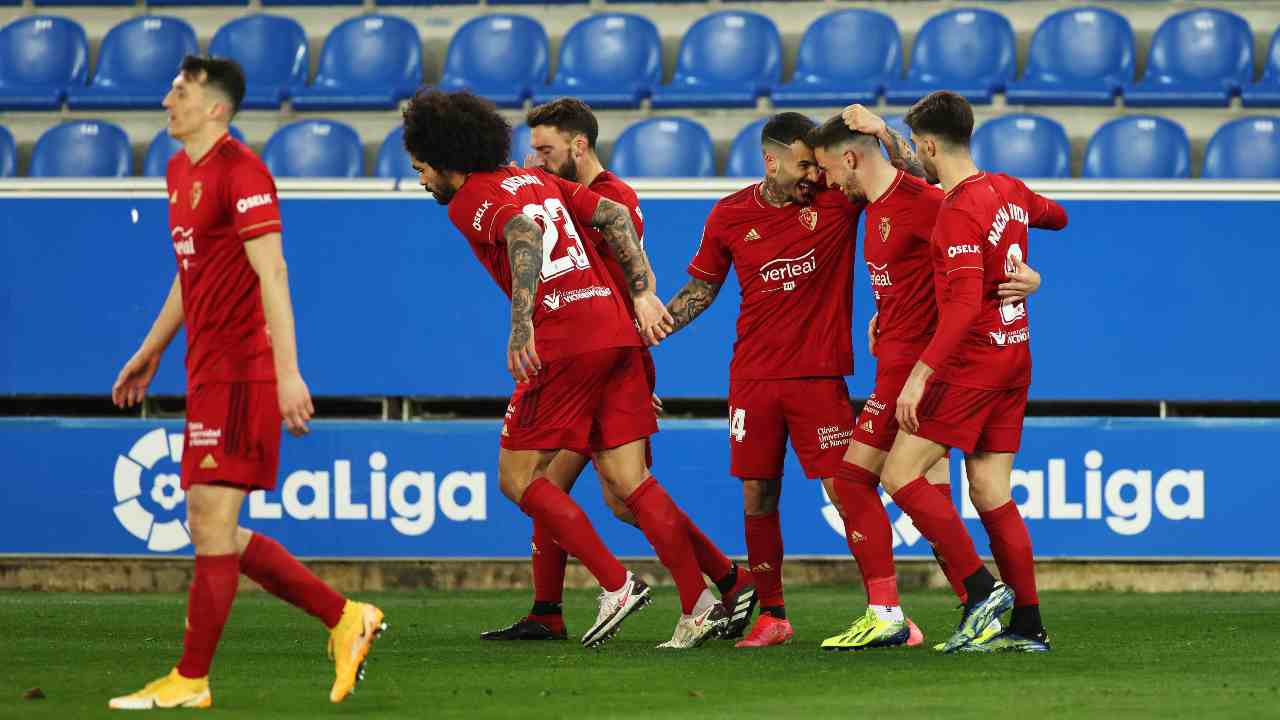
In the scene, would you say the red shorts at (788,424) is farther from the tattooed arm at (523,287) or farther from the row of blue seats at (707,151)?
the row of blue seats at (707,151)

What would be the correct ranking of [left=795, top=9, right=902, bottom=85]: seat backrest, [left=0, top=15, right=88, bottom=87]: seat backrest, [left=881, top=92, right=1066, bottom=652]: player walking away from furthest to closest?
[left=0, top=15, right=88, bottom=87]: seat backrest < [left=795, top=9, right=902, bottom=85]: seat backrest < [left=881, top=92, right=1066, bottom=652]: player walking away

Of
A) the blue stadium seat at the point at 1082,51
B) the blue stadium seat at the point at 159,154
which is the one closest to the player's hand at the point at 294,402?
the blue stadium seat at the point at 159,154

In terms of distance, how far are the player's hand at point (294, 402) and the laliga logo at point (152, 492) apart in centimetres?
501

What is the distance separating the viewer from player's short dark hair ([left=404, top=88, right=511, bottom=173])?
6520mm

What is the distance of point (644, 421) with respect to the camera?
22.9 feet

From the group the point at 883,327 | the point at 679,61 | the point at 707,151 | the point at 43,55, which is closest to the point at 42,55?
the point at 43,55

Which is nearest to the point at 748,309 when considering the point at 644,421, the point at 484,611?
the point at 644,421

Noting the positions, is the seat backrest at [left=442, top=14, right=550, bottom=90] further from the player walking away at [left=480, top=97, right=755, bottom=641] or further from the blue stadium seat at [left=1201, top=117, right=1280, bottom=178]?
the player walking away at [left=480, top=97, right=755, bottom=641]

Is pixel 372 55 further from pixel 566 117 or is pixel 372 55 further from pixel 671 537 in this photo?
pixel 671 537

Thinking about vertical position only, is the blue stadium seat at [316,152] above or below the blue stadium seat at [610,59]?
below

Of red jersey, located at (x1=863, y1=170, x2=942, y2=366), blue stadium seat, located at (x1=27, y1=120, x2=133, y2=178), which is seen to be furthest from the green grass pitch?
blue stadium seat, located at (x1=27, y1=120, x2=133, y2=178)

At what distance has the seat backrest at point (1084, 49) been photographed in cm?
1253

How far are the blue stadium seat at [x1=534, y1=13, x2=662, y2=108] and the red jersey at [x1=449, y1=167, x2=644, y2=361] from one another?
5.66m

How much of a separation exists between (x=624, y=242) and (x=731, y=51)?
20.5 feet
